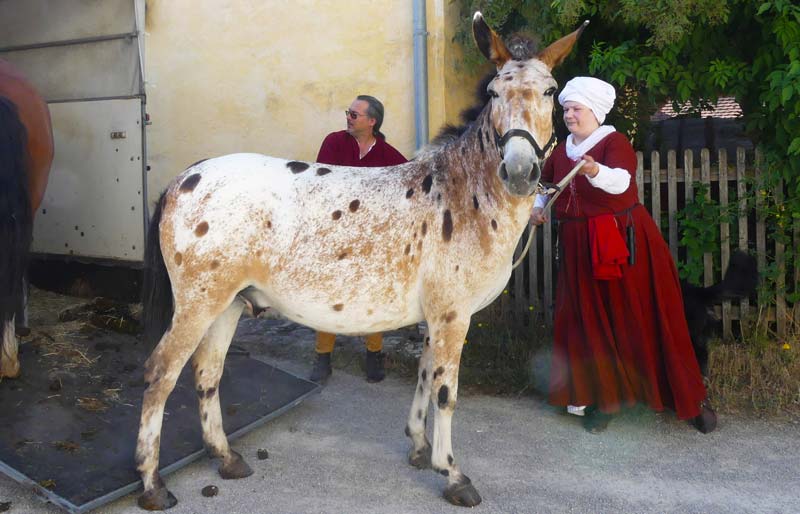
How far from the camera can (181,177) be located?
12.6 feet

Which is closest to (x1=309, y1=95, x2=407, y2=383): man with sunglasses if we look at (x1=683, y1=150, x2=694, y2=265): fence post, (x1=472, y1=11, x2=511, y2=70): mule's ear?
(x1=472, y1=11, x2=511, y2=70): mule's ear

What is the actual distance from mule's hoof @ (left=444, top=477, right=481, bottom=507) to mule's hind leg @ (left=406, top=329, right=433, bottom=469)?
0.44 m

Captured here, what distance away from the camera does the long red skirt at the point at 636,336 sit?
450 centimetres

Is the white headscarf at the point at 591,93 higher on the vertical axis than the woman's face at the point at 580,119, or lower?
higher

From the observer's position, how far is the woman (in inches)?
173

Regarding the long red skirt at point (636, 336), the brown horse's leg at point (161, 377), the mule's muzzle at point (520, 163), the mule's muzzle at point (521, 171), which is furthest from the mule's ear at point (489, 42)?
the brown horse's leg at point (161, 377)

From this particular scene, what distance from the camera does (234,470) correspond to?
4.01 metres

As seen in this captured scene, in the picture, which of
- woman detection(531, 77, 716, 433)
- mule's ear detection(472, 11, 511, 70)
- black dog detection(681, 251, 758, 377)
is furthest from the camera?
black dog detection(681, 251, 758, 377)

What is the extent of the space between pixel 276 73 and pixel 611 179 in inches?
167

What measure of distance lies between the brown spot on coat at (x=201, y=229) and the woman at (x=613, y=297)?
6.58ft

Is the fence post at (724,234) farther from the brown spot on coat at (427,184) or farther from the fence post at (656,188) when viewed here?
the brown spot on coat at (427,184)

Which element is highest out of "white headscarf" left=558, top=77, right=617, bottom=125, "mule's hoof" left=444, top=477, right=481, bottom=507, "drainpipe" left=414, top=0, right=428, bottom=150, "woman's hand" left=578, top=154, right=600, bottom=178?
"drainpipe" left=414, top=0, right=428, bottom=150

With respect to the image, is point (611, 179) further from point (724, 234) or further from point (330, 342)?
point (330, 342)

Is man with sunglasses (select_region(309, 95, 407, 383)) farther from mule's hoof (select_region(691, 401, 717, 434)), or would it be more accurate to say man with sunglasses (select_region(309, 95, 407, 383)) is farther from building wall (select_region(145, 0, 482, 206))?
mule's hoof (select_region(691, 401, 717, 434))
